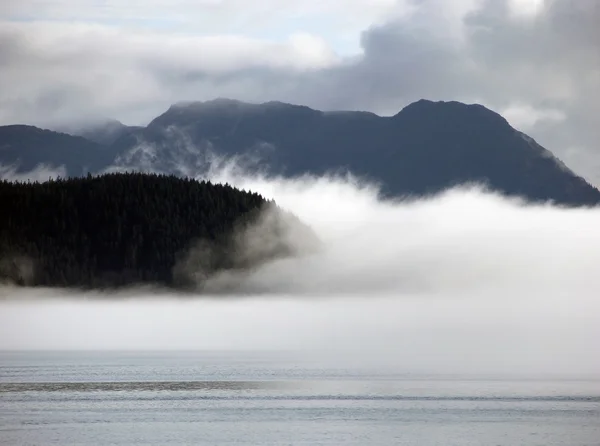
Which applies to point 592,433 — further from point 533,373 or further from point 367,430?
point 533,373

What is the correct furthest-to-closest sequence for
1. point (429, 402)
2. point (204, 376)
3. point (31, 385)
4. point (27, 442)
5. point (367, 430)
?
1. point (204, 376)
2. point (31, 385)
3. point (429, 402)
4. point (367, 430)
5. point (27, 442)

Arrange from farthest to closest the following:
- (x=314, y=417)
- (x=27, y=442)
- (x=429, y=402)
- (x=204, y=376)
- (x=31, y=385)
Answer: (x=204, y=376) → (x=31, y=385) → (x=429, y=402) → (x=314, y=417) → (x=27, y=442)

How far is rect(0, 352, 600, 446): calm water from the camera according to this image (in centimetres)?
11006

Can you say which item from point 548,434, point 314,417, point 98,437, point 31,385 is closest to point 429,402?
point 314,417

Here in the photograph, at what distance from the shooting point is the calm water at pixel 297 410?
110 metres

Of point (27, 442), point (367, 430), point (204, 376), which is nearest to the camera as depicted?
point (27, 442)

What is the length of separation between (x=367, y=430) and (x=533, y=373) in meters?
84.1

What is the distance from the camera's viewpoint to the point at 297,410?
13375 cm

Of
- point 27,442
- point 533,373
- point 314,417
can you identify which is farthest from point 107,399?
point 533,373

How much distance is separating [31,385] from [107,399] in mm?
25313

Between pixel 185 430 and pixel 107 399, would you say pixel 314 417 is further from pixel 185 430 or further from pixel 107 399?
pixel 107 399

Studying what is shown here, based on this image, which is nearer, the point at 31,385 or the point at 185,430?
the point at 185,430

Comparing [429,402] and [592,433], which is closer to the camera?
[592,433]

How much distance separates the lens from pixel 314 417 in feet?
413
